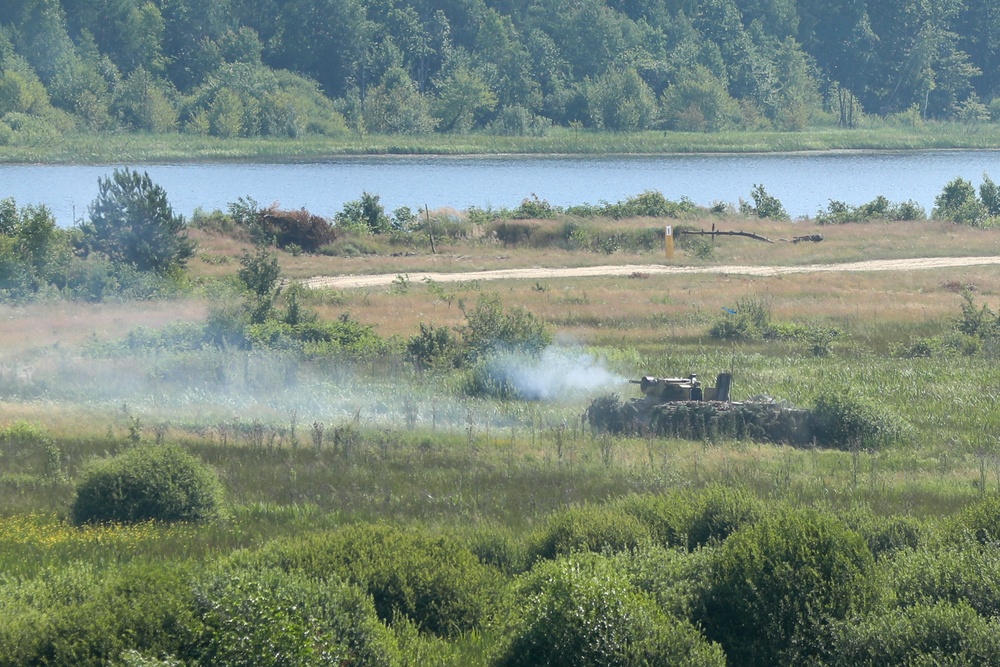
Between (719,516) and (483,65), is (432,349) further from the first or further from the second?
(483,65)

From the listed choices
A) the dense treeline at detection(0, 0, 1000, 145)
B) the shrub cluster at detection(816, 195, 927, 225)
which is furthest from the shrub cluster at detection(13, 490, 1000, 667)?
the dense treeline at detection(0, 0, 1000, 145)

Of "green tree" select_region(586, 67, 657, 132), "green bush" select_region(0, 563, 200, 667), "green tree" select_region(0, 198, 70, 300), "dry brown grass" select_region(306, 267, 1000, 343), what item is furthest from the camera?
"green tree" select_region(586, 67, 657, 132)

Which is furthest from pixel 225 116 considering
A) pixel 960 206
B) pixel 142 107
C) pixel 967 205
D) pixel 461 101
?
pixel 967 205

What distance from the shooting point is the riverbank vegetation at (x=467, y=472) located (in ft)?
32.9

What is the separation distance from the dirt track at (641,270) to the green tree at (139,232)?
13.8 feet

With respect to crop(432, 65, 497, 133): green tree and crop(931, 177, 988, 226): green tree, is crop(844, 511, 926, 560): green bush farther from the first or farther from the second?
crop(432, 65, 497, 133): green tree

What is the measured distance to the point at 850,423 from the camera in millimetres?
20016

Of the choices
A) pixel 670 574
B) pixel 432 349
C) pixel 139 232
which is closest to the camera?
pixel 670 574

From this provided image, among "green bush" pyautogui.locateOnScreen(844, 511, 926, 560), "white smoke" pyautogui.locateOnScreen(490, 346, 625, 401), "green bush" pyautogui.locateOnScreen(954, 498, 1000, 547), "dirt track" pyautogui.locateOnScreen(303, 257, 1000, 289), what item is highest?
"green bush" pyautogui.locateOnScreen(954, 498, 1000, 547)

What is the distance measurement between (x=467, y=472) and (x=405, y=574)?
5517 mm

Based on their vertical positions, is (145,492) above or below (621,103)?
below

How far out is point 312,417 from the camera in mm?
21031

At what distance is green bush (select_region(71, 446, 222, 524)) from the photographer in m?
14.6

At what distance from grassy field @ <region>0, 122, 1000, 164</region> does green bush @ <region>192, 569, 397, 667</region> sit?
310 feet
